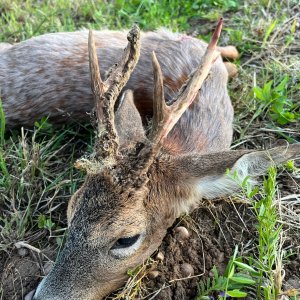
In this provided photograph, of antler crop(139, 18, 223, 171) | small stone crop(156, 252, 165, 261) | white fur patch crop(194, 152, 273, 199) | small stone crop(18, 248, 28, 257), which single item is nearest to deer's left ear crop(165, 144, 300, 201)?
white fur patch crop(194, 152, 273, 199)

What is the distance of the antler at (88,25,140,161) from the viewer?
2982 millimetres

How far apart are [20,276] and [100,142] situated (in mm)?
1393

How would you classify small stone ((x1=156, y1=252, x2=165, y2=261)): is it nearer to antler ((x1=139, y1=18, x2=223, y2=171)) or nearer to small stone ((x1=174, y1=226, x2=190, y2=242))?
small stone ((x1=174, y1=226, x2=190, y2=242))

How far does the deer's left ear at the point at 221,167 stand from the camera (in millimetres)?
2936

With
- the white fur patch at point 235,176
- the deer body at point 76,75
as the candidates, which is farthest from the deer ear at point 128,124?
the deer body at point 76,75

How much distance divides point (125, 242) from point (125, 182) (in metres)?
0.40

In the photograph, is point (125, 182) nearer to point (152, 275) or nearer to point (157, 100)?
point (157, 100)

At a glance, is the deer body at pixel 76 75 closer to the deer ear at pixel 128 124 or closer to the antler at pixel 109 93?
the deer ear at pixel 128 124

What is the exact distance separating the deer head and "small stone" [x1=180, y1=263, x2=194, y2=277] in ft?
1.31

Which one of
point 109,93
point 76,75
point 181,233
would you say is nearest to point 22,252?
point 181,233

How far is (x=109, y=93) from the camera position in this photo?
120 inches


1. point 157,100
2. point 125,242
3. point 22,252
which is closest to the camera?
point 157,100

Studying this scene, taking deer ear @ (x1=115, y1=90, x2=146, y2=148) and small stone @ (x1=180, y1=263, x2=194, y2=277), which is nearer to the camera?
deer ear @ (x1=115, y1=90, x2=146, y2=148)

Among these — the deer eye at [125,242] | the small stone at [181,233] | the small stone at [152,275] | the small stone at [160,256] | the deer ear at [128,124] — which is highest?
the deer ear at [128,124]
